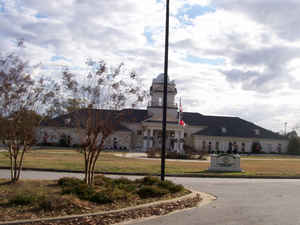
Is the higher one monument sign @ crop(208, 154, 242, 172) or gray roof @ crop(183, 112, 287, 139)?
gray roof @ crop(183, 112, 287, 139)

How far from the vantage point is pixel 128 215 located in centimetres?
907

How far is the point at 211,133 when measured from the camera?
7475 centimetres

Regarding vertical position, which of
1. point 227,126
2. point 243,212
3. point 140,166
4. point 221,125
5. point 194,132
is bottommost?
point 243,212

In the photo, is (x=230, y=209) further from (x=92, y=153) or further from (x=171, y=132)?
(x=171, y=132)

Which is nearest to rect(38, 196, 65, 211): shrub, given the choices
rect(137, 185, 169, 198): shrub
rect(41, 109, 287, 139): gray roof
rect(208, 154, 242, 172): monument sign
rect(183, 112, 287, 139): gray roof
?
rect(137, 185, 169, 198): shrub

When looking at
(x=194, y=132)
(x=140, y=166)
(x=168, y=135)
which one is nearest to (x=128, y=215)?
(x=140, y=166)

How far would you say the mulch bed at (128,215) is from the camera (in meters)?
8.12

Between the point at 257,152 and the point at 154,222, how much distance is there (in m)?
68.0

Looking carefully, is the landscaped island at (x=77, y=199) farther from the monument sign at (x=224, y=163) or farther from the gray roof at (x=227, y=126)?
the gray roof at (x=227, y=126)

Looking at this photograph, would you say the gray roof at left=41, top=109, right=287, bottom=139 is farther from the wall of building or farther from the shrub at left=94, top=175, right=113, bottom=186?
the shrub at left=94, top=175, right=113, bottom=186

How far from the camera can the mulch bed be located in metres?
8.12

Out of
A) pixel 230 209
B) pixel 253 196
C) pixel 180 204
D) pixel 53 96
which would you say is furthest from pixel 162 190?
pixel 53 96

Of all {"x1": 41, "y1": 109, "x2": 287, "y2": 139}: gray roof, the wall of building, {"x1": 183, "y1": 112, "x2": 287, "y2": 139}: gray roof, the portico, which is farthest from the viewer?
{"x1": 183, "y1": 112, "x2": 287, "y2": 139}: gray roof

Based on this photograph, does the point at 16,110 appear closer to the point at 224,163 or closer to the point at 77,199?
the point at 77,199
